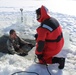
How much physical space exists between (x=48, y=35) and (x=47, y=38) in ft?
0.31

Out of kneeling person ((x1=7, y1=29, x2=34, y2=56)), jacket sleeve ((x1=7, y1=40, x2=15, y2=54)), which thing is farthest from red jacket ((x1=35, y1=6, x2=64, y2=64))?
jacket sleeve ((x1=7, y1=40, x2=15, y2=54))

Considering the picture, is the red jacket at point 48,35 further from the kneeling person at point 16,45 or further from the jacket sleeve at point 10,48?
the jacket sleeve at point 10,48

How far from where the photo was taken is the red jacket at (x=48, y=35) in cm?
504

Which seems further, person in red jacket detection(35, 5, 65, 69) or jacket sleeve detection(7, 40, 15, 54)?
jacket sleeve detection(7, 40, 15, 54)

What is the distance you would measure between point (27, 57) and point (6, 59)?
2.41 ft

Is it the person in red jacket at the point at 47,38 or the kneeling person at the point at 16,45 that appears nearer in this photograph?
the person in red jacket at the point at 47,38

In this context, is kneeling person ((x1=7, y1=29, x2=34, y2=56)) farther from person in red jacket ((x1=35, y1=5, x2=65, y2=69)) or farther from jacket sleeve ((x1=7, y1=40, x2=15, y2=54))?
person in red jacket ((x1=35, y1=5, x2=65, y2=69))

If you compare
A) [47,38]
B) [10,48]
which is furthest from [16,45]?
[47,38]

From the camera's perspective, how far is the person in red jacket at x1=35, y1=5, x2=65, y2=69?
16.6 feet

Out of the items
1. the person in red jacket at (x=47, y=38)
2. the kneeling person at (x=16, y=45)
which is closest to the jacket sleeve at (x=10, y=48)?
the kneeling person at (x=16, y=45)

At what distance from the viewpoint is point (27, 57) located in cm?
629

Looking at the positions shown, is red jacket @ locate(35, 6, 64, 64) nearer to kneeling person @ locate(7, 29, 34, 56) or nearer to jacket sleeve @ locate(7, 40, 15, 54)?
kneeling person @ locate(7, 29, 34, 56)

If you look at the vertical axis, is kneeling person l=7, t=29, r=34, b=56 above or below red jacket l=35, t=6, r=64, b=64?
below

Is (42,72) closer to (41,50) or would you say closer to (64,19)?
(41,50)
